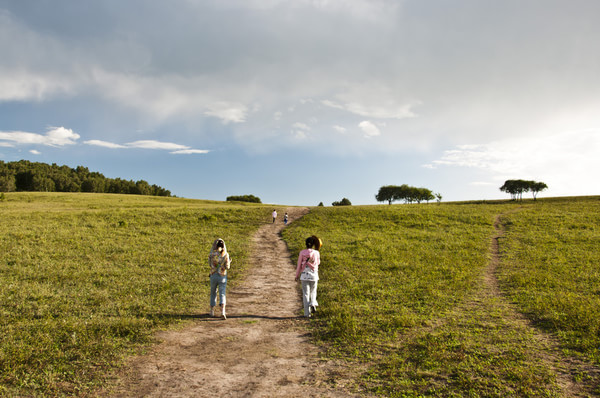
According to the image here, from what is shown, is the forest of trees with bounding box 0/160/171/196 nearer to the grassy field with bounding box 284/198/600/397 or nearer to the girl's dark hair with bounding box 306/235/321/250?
the grassy field with bounding box 284/198/600/397

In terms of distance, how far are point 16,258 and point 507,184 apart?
129278mm

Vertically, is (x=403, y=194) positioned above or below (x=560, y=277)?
above

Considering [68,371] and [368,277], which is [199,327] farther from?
[368,277]

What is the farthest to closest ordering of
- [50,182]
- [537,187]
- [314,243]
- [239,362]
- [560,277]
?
[50,182] < [537,187] < [560,277] < [314,243] < [239,362]

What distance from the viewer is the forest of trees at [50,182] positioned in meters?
133

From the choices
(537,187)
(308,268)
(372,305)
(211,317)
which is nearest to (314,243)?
(308,268)

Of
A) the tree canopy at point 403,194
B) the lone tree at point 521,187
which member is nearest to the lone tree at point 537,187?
the lone tree at point 521,187

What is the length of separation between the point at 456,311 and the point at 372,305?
3.40 meters

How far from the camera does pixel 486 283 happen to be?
62.2ft

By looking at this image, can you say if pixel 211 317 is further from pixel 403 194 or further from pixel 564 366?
pixel 403 194

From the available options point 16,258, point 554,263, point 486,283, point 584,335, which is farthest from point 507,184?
point 16,258

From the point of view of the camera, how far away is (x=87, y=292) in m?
15.5

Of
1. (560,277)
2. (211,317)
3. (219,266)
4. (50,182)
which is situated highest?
(50,182)

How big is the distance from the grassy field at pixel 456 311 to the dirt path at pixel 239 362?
100cm
